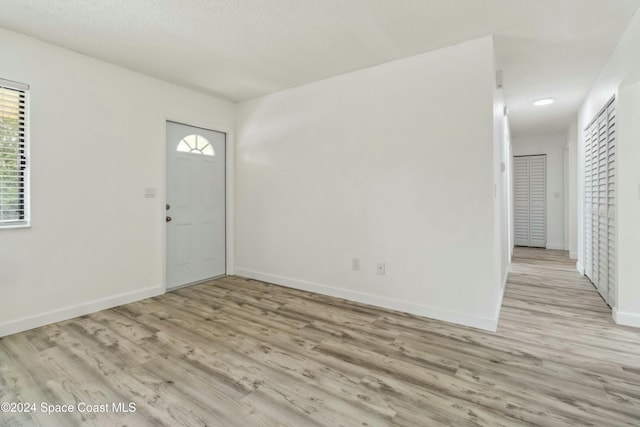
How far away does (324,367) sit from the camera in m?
2.08

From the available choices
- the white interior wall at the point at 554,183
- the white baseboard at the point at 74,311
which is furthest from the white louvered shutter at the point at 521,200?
the white baseboard at the point at 74,311

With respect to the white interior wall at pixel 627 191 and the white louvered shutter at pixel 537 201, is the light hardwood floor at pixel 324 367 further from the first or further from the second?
the white louvered shutter at pixel 537 201

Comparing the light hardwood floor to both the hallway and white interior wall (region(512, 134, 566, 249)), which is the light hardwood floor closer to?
the hallway

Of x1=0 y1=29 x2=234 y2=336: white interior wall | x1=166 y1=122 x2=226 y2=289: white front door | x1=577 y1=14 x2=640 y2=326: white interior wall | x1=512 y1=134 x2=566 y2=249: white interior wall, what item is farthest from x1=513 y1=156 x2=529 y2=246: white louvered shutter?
x1=0 y1=29 x2=234 y2=336: white interior wall

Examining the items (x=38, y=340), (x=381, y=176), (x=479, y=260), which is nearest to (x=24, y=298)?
(x=38, y=340)

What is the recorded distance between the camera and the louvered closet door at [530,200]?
713 cm

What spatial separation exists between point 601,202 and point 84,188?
534 centimetres

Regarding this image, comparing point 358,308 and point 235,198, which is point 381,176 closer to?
point 358,308

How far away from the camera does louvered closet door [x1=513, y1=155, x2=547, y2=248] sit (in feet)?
23.4

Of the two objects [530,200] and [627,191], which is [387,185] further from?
[530,200]

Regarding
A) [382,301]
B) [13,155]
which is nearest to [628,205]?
[382,301]

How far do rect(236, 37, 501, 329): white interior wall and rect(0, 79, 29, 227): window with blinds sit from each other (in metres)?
2.28

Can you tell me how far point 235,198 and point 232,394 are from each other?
309cm

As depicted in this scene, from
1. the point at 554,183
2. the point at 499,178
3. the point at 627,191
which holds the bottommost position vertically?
the point at 627,191
